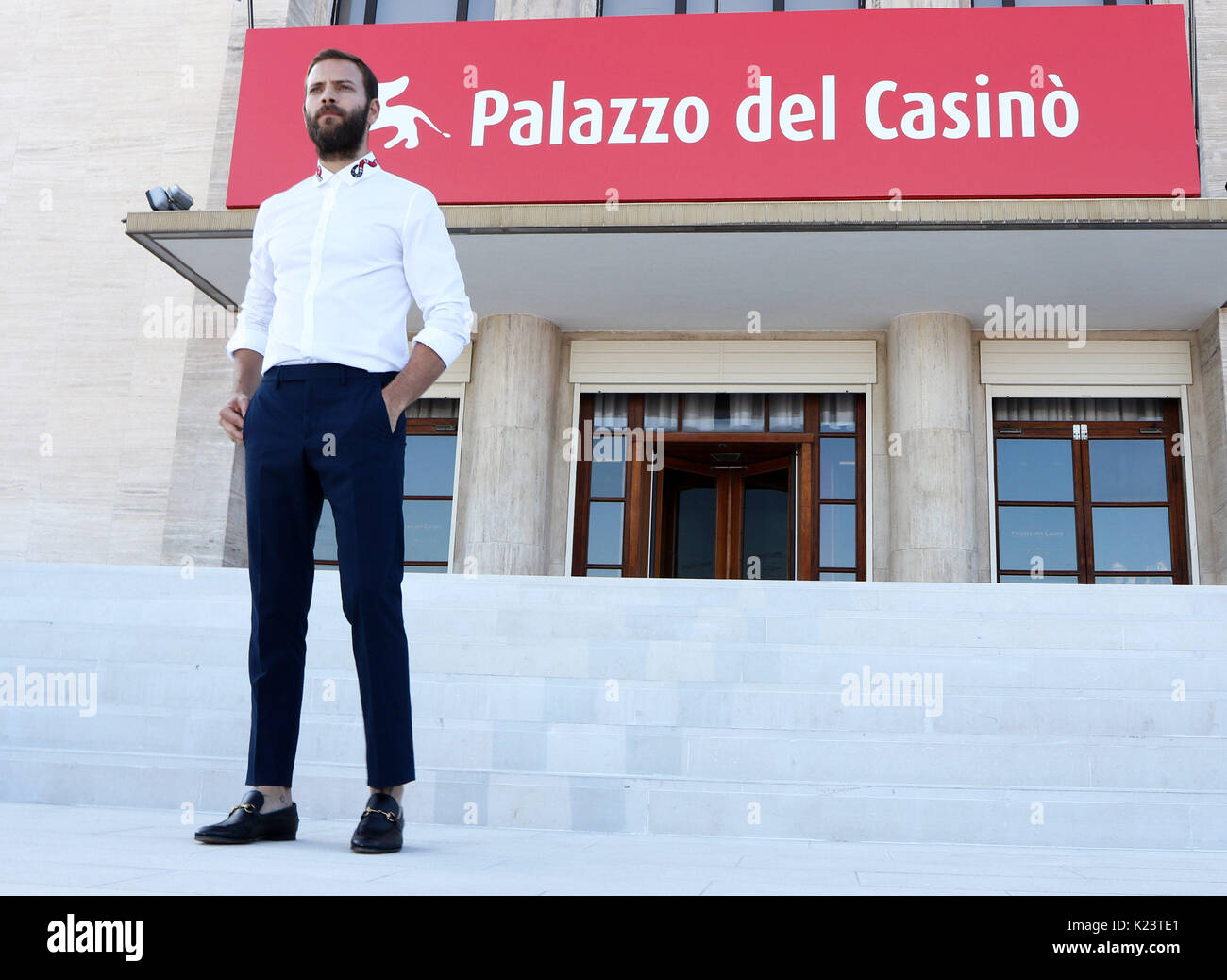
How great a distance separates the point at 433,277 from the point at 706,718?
7.27ft

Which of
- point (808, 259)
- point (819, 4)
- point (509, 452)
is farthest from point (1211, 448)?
point (509, 452)

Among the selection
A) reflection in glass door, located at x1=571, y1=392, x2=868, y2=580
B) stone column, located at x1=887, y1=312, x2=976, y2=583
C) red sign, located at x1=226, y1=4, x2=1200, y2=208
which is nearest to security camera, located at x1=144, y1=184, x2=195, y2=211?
red sign, located at x1=226, y1=4, x2=1200, y2=208

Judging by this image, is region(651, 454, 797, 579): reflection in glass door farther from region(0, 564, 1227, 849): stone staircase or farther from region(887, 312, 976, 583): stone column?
region(0, 564, 1227, 849): stone staircase

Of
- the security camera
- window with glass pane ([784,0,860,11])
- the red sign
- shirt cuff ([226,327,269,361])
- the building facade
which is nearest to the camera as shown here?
shirt cuff ([226,327,269,361])

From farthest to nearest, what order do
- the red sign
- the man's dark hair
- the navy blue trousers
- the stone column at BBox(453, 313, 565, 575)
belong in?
1. the stone column at BBox(453, 313, 565, 575)
2. the red sign
3. the man's dark hair
4. the navy blue trousers

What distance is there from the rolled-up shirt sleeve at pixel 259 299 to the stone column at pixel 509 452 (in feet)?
24.0

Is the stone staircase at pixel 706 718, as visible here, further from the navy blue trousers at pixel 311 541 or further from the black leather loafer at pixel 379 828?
the black leather loafer at pixel 379 828

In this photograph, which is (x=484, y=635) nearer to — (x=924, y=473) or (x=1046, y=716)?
(x=1046, y=716)

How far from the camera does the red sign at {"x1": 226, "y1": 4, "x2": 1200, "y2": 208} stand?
876 cm

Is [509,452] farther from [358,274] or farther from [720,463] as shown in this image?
[358,274]

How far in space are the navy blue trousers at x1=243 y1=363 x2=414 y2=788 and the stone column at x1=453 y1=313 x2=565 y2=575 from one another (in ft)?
24.7

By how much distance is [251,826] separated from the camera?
2.55 meters

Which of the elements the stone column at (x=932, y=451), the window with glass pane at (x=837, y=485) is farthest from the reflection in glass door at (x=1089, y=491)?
the window with glass pane at (x=837, y=485)
